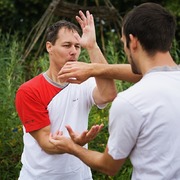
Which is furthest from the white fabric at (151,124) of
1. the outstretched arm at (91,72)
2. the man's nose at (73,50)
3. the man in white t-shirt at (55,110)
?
the man's nose at (73,50)

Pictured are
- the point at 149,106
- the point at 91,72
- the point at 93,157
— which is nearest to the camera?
the point at 149,106

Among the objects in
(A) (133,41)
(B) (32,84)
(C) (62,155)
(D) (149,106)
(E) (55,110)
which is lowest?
(C) (62,155)

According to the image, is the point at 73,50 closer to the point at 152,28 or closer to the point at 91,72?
the point at 91,72

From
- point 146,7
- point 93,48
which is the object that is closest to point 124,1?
point 93,48

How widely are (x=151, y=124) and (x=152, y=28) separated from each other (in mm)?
430

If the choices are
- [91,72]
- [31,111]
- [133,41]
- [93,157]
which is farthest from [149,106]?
[31,111]

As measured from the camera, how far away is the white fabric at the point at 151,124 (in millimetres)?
2393

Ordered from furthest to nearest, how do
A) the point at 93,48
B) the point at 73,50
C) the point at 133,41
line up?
the point at 73,50, the point at 93,48, the point at 133,41

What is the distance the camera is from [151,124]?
7.90 ft

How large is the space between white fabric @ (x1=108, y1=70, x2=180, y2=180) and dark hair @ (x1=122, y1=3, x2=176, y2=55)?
127mm

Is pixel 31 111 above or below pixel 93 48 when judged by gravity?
below

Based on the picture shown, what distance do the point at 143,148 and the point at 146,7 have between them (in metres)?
0.65

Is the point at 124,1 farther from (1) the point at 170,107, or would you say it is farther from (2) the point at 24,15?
(1) the point at 170,107

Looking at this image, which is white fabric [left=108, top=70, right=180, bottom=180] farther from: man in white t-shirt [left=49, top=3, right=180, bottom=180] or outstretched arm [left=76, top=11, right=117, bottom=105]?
outstretched arm [left=76, top=11, right=117, bottom=105]
